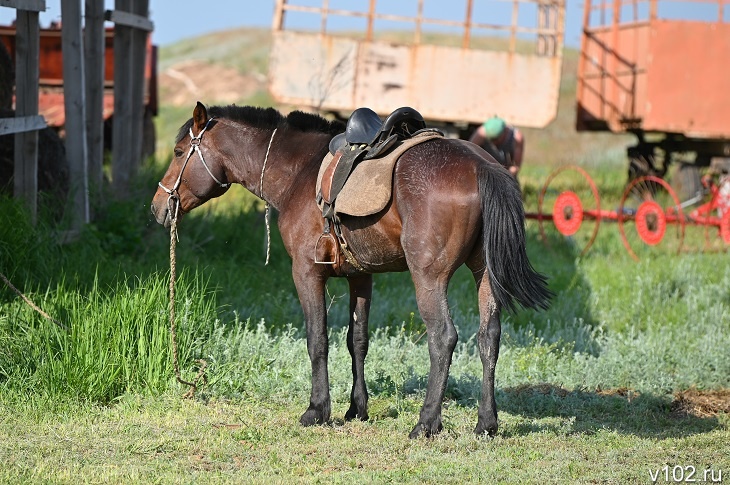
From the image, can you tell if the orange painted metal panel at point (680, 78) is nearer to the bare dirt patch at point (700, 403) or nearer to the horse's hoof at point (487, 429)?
the bare dirt patch at point (700, 403)

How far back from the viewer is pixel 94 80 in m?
9.68

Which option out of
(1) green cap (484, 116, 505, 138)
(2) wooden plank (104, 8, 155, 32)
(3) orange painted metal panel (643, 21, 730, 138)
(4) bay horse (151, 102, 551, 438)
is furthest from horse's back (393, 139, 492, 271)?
(3) orange painted metal panel (643, 21, 730, 138)

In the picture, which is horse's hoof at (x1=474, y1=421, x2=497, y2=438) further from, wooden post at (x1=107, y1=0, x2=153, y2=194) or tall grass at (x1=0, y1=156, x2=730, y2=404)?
wooden post at (x1=107, y1=0, x2=153, y2=194)

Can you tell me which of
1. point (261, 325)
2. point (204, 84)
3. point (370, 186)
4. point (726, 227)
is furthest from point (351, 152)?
point (204, 84)

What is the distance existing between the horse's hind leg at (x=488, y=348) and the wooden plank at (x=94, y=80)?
5.40 m

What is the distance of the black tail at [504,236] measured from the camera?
5062 millimetres

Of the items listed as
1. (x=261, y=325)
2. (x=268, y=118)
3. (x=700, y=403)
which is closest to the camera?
(x=268, y=118)

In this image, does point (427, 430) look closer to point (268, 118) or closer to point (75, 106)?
point (268, 118)

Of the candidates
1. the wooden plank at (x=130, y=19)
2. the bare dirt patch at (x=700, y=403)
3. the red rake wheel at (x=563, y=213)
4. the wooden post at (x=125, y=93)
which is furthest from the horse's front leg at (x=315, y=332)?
the red rake wheel at (x=563, y=213)

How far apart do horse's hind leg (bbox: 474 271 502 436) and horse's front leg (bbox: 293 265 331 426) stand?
3.17ft

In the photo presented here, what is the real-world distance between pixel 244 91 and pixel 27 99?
32.1 meters

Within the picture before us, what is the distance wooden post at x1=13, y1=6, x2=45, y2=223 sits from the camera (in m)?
7.91

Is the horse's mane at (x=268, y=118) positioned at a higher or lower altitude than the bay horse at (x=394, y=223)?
higher

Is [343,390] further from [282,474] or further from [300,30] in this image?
[300,30]
